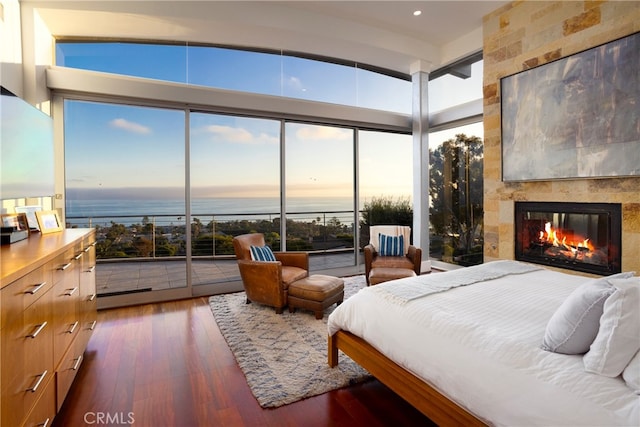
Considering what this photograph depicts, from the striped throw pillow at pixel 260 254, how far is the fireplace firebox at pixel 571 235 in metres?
3.02

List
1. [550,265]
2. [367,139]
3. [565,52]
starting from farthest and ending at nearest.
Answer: [367,139], [550,265], [565,52]

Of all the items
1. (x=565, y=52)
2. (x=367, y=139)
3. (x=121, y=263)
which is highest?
(x=565, y=52)

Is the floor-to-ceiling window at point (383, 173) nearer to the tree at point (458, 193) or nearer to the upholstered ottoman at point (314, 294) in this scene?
the tree at point (458, 193)

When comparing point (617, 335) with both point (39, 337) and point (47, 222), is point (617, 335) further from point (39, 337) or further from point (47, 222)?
point (47, 222)

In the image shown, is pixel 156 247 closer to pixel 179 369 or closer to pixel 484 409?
pixel 179 369

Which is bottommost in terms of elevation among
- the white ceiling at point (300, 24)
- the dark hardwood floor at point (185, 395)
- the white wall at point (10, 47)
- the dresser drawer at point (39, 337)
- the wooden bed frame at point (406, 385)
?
the dark hardwood floor at point (185, 395)

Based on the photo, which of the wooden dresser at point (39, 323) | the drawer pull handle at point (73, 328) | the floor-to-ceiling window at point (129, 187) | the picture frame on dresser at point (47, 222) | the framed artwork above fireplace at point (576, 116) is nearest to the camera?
the wooden dresser at point (39, 323)

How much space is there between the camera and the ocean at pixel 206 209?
392 cm

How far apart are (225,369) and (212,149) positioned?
3.01 m

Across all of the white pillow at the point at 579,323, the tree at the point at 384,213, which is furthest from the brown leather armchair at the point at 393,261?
the white pillow at the point at 579,323

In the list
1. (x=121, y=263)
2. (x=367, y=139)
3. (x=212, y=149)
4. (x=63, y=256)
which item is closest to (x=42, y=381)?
(x=63, y=256)

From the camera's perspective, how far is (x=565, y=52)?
3496 millimetres

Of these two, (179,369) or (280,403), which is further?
(179,369)

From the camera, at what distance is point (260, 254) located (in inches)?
154
